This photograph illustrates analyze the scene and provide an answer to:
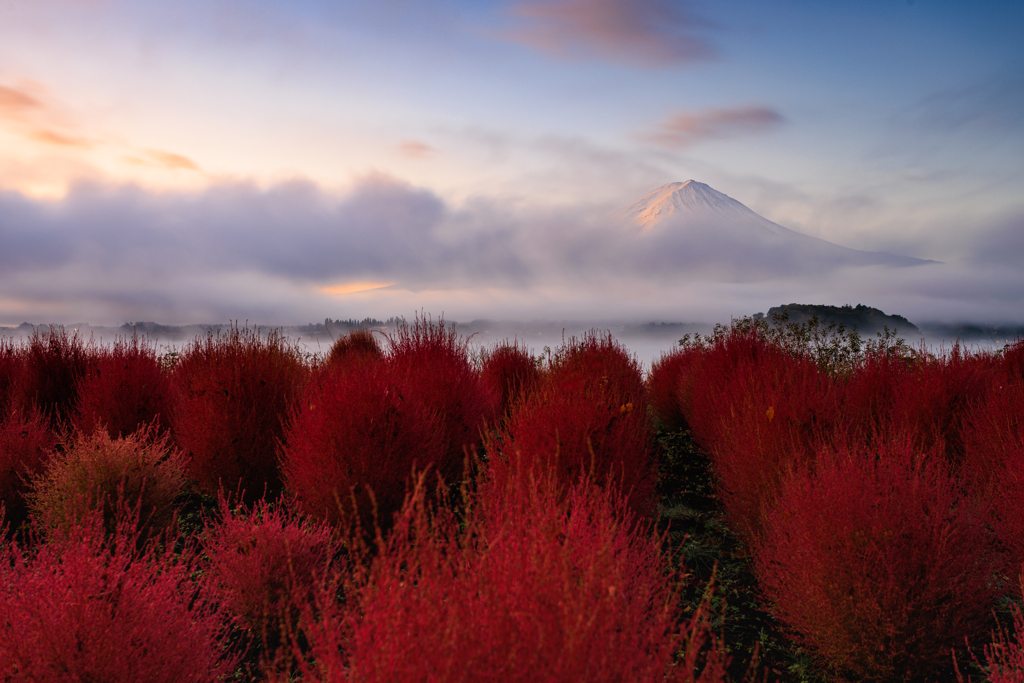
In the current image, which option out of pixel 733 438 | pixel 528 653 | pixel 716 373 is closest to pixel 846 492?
pixel 733 438

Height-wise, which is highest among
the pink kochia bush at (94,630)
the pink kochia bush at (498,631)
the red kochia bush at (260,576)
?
the pink kochia bush at (498,631)

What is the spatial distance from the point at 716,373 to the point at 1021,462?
4577mm

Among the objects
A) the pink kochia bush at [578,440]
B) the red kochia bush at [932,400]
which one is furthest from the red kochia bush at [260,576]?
the red kochia bush at [932,400]

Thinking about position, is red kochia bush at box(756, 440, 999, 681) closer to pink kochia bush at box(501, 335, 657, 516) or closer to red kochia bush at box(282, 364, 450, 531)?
pink kochia bush at box(501, 335, 657, 516)

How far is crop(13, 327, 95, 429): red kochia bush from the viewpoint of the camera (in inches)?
401

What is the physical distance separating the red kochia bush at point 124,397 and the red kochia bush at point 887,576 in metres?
8.80

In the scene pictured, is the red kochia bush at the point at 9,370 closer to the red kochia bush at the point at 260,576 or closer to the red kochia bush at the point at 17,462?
the red kochia bush at the point at 17,462

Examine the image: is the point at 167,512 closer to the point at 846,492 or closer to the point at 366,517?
the point at 366,517

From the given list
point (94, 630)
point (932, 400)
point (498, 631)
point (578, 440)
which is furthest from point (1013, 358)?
point (94, 630)

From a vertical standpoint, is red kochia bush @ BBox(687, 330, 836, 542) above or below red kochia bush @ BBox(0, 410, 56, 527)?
above

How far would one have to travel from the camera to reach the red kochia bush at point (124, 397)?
28.9 ft

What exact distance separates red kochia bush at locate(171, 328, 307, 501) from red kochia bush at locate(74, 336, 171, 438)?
1.34 metres

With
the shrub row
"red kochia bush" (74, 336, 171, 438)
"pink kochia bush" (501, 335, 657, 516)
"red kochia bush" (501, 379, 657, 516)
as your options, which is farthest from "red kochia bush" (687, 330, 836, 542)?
"red kochia bush" (74, 336, 171, 438)

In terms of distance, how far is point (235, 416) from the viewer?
751 centimetres
